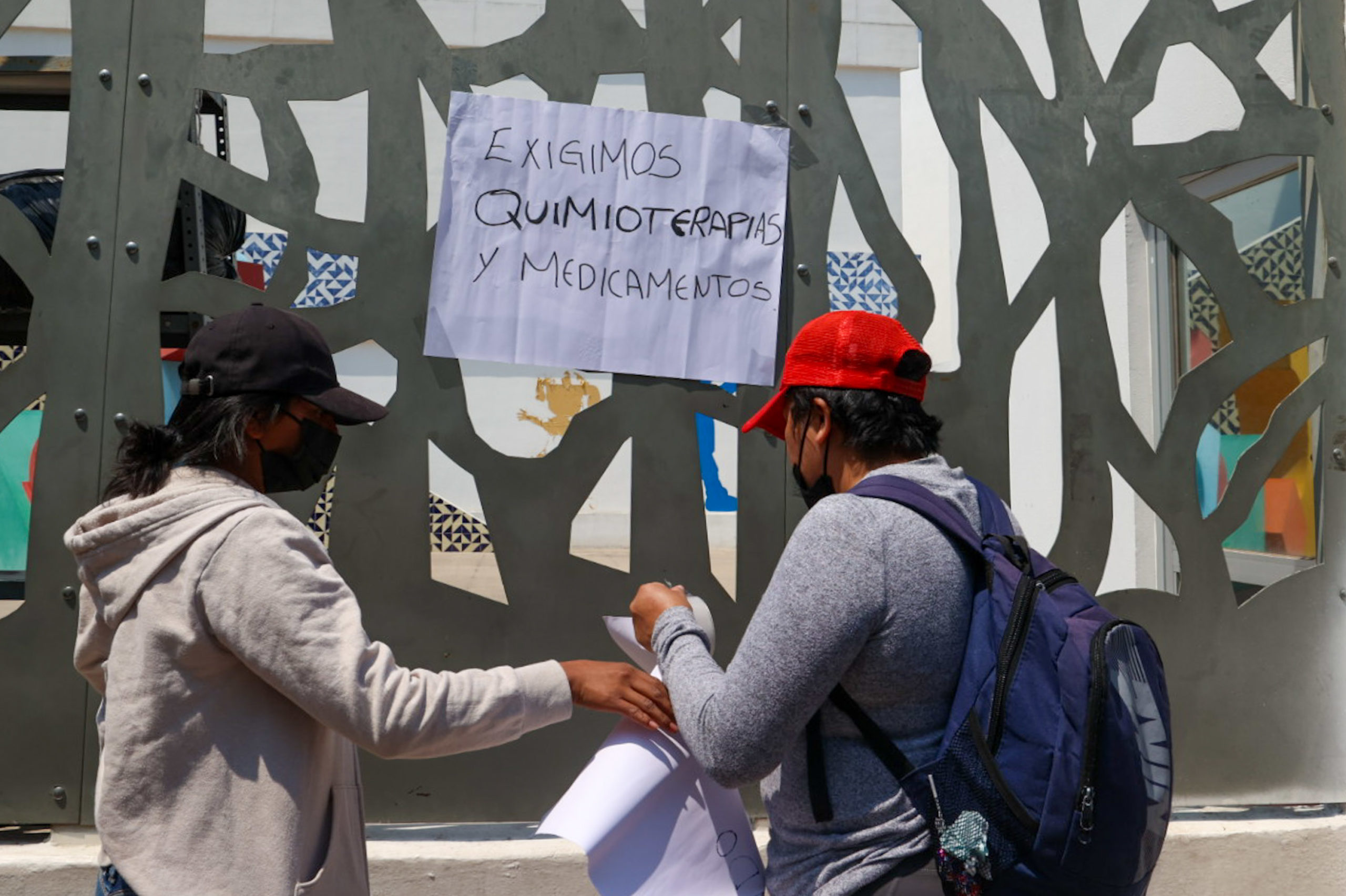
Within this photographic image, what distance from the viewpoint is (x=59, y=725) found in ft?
9.82

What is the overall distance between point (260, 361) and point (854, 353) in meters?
0.91

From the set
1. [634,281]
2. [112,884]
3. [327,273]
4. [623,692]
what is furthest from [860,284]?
[112,884]

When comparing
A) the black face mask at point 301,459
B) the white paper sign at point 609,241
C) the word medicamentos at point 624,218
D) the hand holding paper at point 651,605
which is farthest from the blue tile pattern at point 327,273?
the hand holding paper at point 651,605

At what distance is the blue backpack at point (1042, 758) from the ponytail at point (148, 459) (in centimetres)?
111

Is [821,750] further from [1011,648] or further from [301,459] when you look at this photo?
[301,459]

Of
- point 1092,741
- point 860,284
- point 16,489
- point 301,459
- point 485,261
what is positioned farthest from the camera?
point 860,284

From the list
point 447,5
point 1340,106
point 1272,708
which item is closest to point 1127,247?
point 1340,106

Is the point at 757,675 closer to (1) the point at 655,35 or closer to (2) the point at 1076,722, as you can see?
(2) the point at 1076,722

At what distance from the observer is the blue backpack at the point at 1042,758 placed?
5.08 feet

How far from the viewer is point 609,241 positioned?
3.17 m

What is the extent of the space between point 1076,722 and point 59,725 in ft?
8.44

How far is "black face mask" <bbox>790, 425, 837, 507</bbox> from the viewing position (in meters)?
1.84

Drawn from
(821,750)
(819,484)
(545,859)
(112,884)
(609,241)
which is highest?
(609,241)

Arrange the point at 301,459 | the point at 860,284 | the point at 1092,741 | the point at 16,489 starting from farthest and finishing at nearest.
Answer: the point at 860,284 < the point at 16,489 < the point at 301,459 < the point at 1092,741
